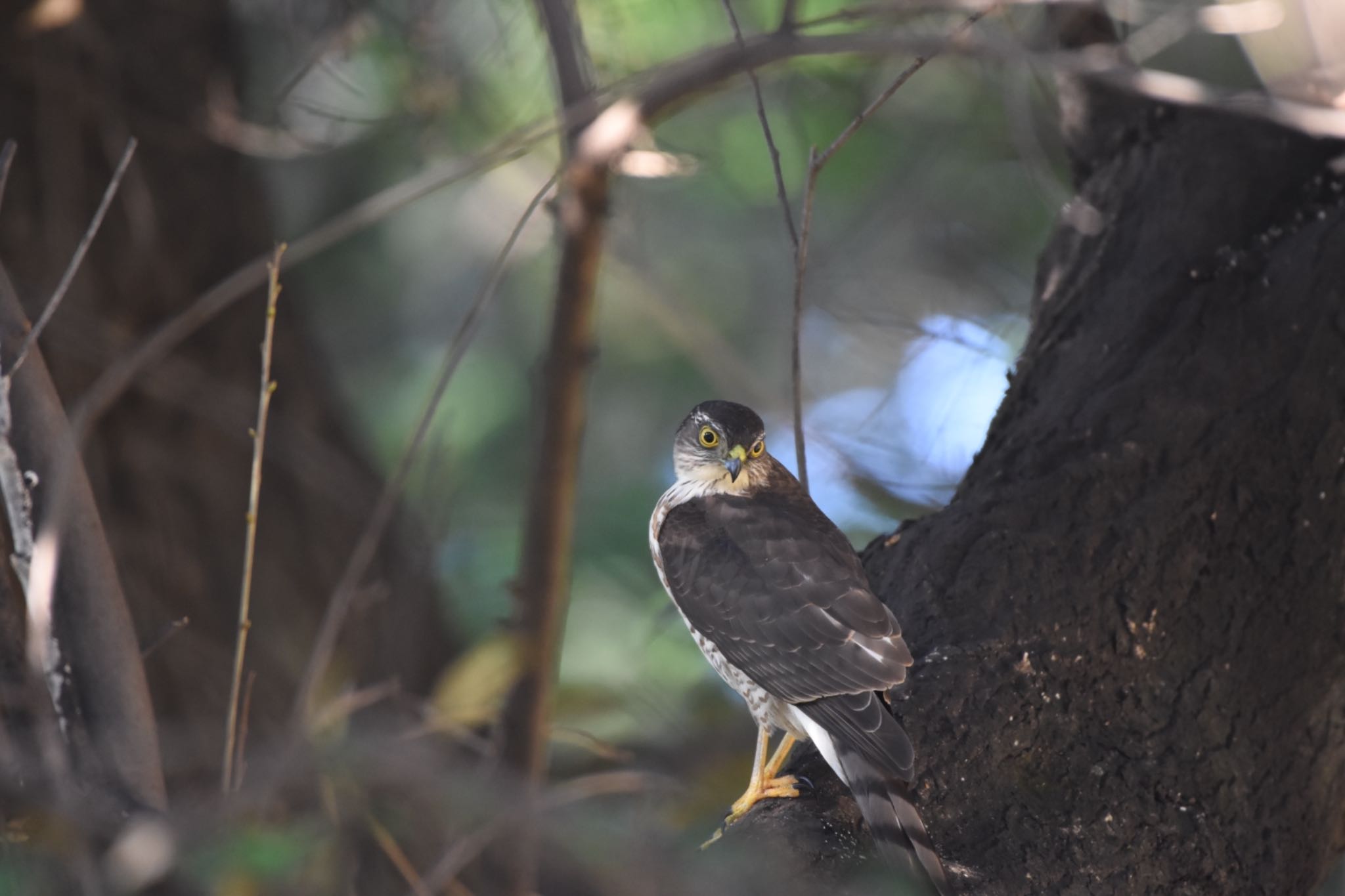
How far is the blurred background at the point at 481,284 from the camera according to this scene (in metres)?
4.14

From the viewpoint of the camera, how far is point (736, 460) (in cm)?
360

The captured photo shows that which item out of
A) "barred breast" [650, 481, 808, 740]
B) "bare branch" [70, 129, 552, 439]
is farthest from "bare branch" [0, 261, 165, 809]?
"barred breast" [650, 481, 808, 740]

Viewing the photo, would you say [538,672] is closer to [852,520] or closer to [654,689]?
[654,689]

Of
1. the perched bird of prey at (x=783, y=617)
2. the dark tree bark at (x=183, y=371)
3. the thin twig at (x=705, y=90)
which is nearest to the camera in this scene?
the thin twig at (x=705, y=90)

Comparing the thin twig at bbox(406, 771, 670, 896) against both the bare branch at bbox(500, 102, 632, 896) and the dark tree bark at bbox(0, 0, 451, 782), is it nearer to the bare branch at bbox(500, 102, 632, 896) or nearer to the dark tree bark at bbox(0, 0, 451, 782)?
the bare branch at bbox(500, 102, 632, 896)

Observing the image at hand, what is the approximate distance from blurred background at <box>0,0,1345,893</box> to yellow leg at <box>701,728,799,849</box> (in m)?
0.09

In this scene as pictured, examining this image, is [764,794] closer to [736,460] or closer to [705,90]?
[736,460]

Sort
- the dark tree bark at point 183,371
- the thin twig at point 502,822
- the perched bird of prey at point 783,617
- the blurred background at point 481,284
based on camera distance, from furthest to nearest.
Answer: the dark tree bark at point 183,371
the blurred background at point 481,284
the perched bird of prey at point 783,617
the thin twig at point 502,822

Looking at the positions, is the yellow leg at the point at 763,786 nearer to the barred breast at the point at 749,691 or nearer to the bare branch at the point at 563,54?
the barred breast at the point at 749,691

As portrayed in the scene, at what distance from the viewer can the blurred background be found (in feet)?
13.6

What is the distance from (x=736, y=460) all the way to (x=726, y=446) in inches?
2.3

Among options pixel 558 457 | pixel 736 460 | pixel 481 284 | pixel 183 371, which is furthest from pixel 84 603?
pixel 481 284

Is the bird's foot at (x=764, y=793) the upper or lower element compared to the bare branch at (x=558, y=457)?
lower

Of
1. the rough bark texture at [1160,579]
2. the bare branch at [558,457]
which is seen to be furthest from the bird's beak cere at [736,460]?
the bare branch at [558,457]
